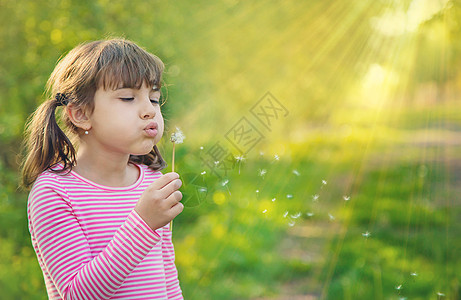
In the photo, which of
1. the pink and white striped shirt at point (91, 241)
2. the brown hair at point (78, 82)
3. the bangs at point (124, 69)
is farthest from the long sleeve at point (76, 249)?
the bangs at point (124, 69)

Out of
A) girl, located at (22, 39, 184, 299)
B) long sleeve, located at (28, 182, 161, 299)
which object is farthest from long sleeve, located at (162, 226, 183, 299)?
long sleeve, located at (28, 182, 161, 299)

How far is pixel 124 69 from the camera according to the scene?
3.93ft

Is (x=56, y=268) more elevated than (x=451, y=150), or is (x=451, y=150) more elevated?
(x=56, y=268)

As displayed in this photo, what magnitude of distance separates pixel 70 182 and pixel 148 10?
2949mm

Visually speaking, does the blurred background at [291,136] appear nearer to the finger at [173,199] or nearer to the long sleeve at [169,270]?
the long sleeve at [169,270]

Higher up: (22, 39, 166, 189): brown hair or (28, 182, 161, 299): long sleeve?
(22, 39, 166, 189): brown hair

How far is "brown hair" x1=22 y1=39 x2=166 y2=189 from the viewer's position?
1203mm

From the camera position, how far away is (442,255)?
11.9ft

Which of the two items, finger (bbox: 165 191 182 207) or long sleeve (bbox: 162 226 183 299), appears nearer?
finger (bbox: 165 191 182 207)

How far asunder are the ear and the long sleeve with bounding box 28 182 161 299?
0.47ft

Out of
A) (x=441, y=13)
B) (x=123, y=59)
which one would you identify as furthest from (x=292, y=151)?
(x=123, y=59)

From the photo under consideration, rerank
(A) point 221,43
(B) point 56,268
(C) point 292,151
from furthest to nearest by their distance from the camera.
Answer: (C) point 292,151, (A) point 221,43, (B) point 56,268

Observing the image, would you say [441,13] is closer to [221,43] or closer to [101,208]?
[221,43]

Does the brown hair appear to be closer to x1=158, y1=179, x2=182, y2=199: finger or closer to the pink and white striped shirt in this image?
the pink and white striped shirt
